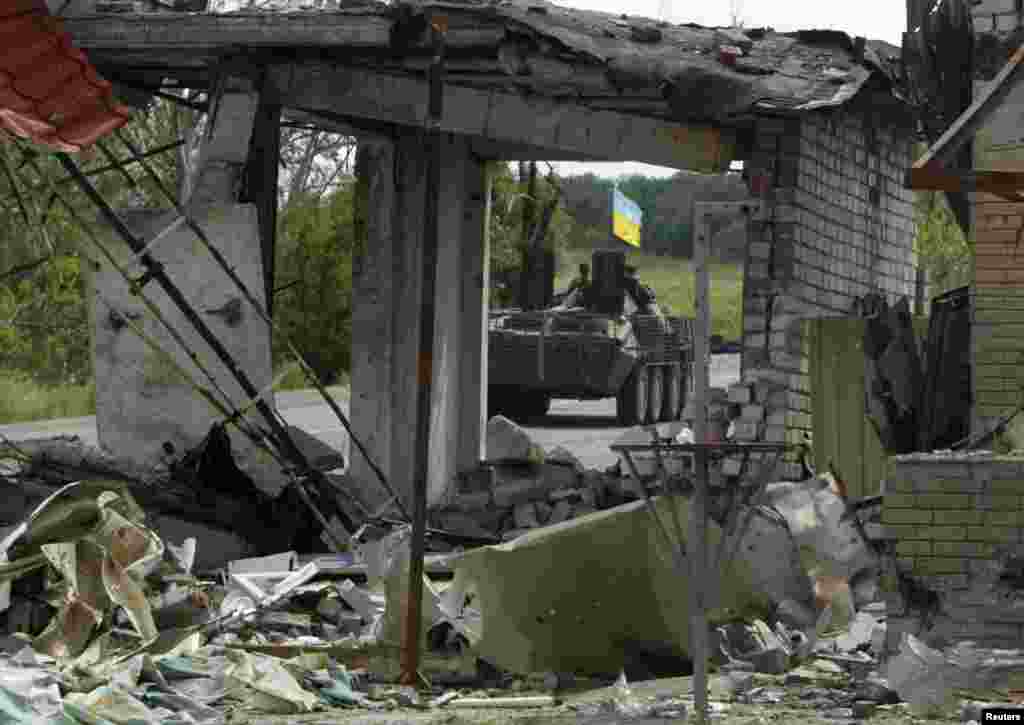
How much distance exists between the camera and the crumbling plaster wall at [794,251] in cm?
1424

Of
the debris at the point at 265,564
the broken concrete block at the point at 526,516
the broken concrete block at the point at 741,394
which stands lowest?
the broken concrete block at the point at 526,516

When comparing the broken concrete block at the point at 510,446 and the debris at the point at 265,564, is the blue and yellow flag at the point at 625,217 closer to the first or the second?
the broken concrete block at the point at 510,446

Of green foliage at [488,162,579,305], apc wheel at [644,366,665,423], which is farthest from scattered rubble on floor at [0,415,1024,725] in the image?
green foliage at [488,162,579,305]

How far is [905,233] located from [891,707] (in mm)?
10561

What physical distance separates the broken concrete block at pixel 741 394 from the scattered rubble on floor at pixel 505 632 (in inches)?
115

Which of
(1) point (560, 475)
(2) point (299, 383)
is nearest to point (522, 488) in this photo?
(1) point (560, 475)

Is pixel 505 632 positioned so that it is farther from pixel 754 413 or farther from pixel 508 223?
pixel 508 223

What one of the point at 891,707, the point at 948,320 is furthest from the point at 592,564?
the point at 948,320

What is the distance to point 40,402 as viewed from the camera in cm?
3120

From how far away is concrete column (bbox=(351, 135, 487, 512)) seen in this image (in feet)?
55.4

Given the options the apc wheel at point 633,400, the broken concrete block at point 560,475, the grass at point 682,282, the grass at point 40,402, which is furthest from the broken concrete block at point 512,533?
the grass at point 682,282

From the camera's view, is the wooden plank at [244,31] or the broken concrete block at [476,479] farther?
the broken concrete block at [476,479]

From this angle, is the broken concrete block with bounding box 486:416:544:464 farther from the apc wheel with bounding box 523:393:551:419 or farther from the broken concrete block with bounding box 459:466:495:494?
the apc wheel with bounding box 523:393:551:419

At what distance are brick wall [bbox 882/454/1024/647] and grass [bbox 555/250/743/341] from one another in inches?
1754
